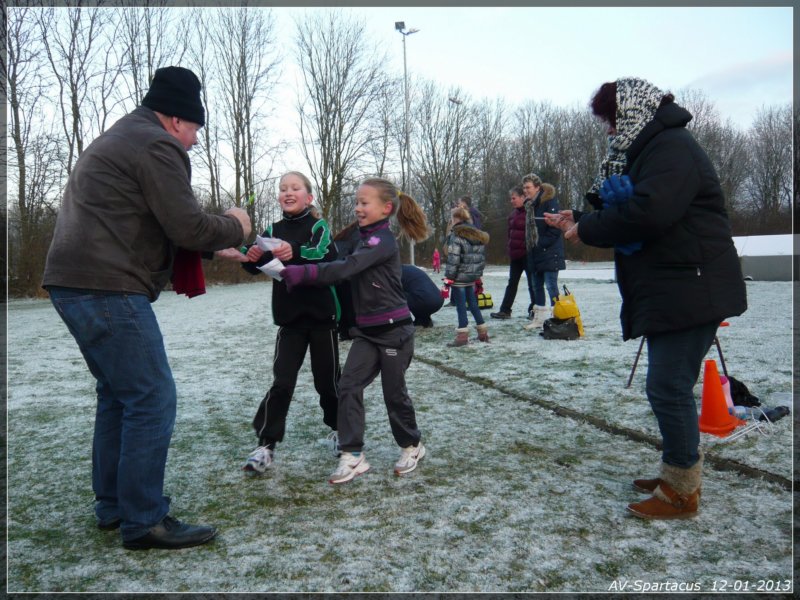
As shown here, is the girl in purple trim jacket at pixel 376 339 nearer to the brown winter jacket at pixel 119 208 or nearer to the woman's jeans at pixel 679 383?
the brown winter jacket at pixel 119 208

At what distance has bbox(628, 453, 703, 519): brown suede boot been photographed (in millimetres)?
2881

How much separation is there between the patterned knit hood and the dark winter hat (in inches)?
76.5

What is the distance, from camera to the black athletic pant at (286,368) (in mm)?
3742

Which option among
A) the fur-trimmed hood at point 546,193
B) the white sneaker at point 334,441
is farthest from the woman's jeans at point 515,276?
the white sneaker at point 334,441

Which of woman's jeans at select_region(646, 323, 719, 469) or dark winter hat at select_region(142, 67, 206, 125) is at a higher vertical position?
dark winter hat at select_region(142, 67, 206, 125)

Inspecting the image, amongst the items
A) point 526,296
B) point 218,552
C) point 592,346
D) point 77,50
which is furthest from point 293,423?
point 77,50

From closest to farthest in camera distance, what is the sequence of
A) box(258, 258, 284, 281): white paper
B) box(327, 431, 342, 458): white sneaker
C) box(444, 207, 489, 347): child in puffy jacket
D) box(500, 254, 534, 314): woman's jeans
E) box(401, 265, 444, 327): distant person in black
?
box(258, 258, 284, 281): white paper < box(327, 431, 342, 458): white sneaker < box(444, 207, 489, 347): child in puffy jacket < box(401, 265, 444, 327): distant person in black < box(500, 254, 534, 314): woman's jeans

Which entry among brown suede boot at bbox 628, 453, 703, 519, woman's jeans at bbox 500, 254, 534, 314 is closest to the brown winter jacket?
brown suede boot at bbox 628, 453, 703, 519

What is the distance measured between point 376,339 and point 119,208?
1.60 m

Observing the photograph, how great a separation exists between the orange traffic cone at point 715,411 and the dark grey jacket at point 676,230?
1443mm

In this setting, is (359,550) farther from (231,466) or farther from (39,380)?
(39,380)

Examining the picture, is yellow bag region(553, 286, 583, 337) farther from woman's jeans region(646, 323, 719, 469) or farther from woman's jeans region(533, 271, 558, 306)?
woman's jeans region(646, 323, 719, 469)

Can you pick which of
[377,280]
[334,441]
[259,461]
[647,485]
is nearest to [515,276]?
[334,441]

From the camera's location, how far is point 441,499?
3.19m
